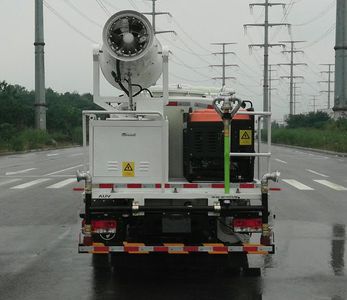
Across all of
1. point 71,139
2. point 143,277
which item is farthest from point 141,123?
point 71,139

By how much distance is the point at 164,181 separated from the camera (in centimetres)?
698

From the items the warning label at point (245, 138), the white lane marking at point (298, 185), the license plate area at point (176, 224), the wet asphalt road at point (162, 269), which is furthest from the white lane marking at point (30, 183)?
the warning label at point (245, 138)

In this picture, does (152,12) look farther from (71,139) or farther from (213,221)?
(213,221)

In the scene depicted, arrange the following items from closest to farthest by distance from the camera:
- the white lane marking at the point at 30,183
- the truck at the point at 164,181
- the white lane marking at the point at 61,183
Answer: the truck at the point at 164,181
the white lane marking at the point at 61,183
the white lane marking at the point at 30,183

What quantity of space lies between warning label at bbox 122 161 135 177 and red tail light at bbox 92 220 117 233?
0.56 meters

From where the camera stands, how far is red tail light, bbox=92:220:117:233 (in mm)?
6808

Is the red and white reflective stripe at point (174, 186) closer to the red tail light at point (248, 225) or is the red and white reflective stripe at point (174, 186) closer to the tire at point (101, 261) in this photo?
the red tail light at point (248, 225)

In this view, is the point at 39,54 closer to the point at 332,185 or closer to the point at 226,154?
the point at 332,185

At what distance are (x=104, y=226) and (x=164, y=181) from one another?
0.83m

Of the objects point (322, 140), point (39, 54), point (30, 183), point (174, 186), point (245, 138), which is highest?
point (39, 54)

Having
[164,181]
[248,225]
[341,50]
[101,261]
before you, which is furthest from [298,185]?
[341,50]

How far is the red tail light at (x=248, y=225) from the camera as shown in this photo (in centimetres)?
679

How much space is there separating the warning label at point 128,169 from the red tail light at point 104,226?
563 millimetres

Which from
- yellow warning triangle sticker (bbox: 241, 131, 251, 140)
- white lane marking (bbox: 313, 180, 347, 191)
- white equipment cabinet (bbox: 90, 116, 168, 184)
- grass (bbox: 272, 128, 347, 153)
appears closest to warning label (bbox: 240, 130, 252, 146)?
yellow warning triangle sticker (bbox: 241, 131, 251, 140)
